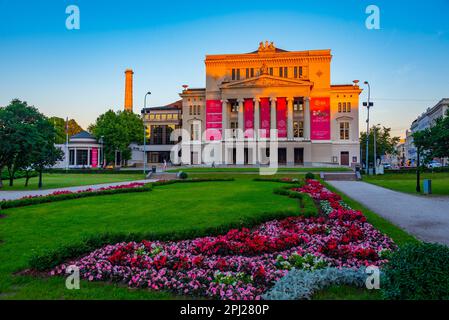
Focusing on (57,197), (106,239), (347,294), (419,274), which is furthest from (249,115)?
(419,274)

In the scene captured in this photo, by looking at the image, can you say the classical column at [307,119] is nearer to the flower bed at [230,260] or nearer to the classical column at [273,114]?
the classical column at [273,114]

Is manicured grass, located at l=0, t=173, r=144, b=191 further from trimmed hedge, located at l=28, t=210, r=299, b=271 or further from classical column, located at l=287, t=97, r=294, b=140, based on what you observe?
classical column, located at l=287, t=97, r=294, b=140

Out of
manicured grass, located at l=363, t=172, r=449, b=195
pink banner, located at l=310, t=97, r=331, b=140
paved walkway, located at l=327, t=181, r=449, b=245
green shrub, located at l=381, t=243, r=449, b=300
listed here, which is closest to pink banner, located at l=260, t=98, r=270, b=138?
pink banner, located at l=310, t=97, r=331, b=140

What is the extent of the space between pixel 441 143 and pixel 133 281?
73.5 feet

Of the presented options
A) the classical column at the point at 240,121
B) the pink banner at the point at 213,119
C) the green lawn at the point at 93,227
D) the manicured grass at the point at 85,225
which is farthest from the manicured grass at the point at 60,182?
the pink banner at the point at 213,119

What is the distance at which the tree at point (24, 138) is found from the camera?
27641 millimetres

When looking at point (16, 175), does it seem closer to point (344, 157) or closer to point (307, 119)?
point (307, 119)

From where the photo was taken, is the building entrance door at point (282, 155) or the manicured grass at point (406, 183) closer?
the manicured grass at point (406, 183)

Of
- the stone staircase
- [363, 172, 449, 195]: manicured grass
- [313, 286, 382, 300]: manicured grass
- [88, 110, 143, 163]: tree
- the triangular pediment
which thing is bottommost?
[313, 286, 382, 300]: manicured grass

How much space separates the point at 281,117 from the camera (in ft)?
218

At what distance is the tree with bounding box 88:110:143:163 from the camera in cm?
7069

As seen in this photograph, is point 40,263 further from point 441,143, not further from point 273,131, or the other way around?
point 273,131

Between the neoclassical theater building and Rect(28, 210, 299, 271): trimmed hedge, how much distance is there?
54885 millimetres

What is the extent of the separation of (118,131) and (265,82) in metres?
33.5
